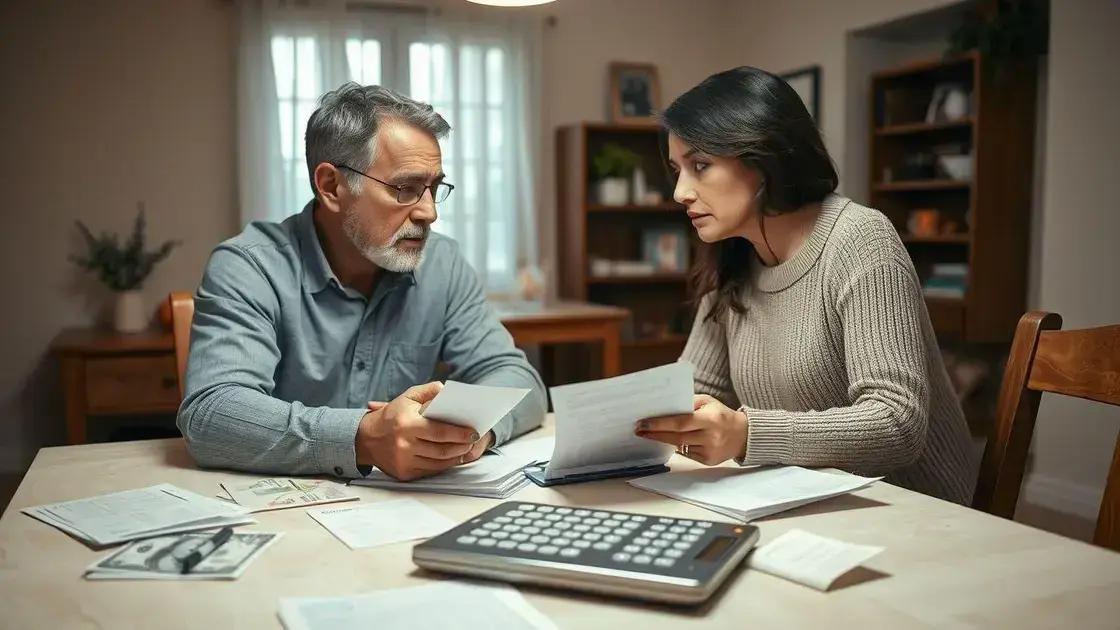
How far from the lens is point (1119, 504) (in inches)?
45.9

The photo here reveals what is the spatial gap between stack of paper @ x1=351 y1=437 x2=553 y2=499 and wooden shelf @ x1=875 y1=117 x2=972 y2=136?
3.32 meters

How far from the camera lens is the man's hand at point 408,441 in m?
1.25

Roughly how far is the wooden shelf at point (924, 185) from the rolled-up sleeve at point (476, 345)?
2893 millimetres

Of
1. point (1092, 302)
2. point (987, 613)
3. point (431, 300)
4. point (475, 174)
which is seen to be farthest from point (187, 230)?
point (987, 613)

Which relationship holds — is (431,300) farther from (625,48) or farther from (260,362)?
(625,48)

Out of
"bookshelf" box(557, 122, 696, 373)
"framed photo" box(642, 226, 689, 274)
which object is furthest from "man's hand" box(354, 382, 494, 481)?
"framed photo" box(642, 226, 689, 274)

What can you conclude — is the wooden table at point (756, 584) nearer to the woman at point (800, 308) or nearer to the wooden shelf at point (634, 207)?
the woman at point (800, 308)

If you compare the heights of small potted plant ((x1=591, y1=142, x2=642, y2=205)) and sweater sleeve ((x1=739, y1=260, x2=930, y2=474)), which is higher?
small potted plant ((x1=591, y1=142, x2=642, y2=205))

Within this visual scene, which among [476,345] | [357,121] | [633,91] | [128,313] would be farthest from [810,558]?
[633,91]

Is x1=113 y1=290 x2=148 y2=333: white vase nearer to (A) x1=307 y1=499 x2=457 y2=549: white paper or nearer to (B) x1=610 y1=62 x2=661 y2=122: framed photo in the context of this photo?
(B) x1=610 y1=62 x2=661 y2=122: framed photo

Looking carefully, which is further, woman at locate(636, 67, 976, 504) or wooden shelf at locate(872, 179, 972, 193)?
wooden shelf at locate(872, 179, 972, 193)

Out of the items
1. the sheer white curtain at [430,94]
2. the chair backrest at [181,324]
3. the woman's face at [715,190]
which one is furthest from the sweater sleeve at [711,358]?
the sheer white curtain at [430,94]

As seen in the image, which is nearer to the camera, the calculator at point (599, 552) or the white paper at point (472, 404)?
the calculator at point (599, 552)

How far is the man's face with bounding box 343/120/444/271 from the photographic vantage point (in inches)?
69.2
